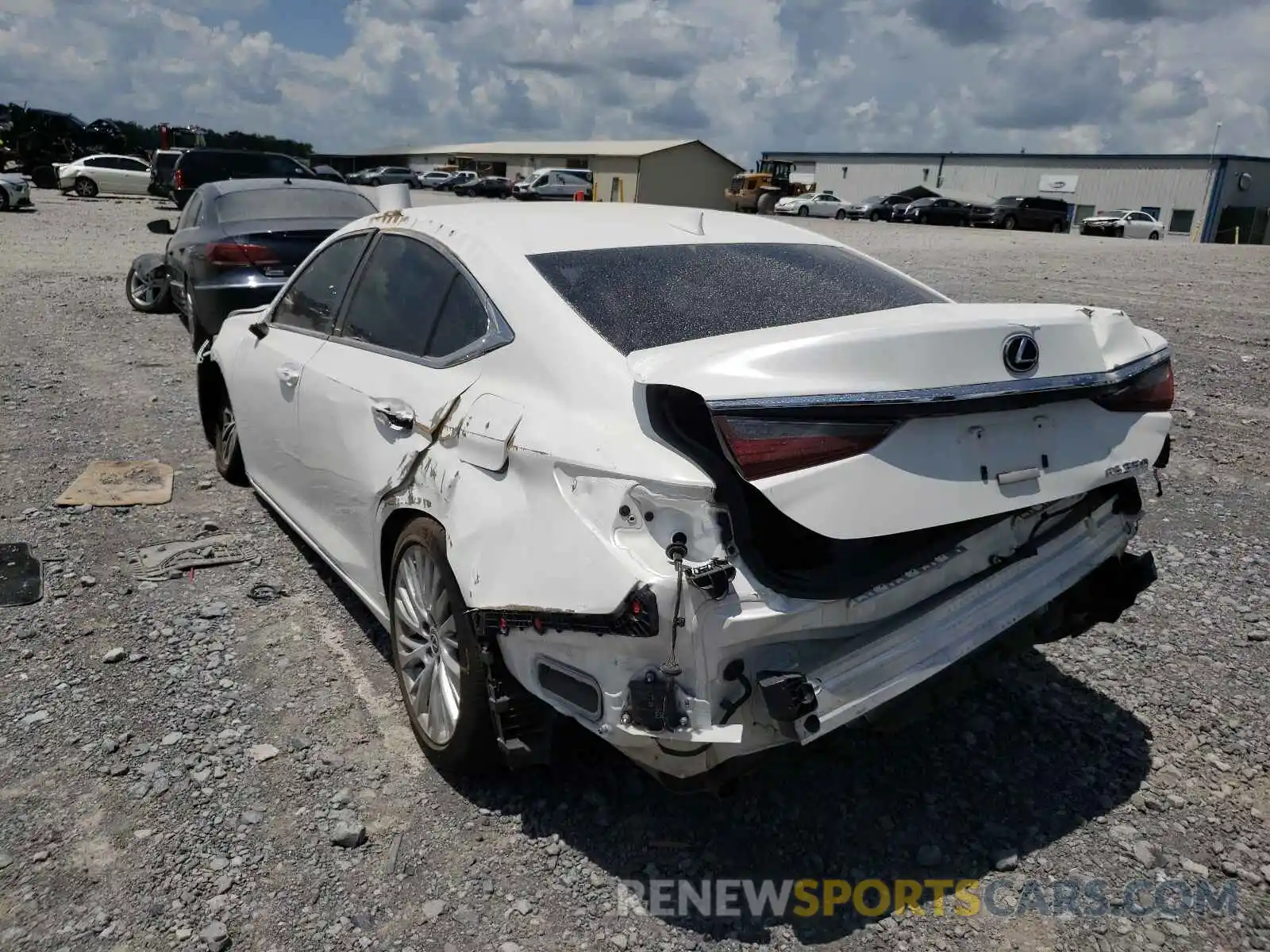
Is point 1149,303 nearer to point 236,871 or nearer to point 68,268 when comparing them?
point 236,871

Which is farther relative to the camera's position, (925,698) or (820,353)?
(925,698)

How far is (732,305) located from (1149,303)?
10.9 m

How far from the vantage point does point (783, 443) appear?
2227 mm

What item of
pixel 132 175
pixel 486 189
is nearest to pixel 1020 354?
pixel 132 175

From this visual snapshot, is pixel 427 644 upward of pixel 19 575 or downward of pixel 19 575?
upward

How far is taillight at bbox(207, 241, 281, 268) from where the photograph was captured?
796cm

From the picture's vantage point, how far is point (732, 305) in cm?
301

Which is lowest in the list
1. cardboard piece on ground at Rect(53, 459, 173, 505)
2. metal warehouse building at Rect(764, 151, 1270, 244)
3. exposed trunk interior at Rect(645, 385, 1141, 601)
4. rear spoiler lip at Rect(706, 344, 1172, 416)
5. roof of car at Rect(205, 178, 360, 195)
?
cardboard piece on ground at Rect(53, 459, 173, 505)

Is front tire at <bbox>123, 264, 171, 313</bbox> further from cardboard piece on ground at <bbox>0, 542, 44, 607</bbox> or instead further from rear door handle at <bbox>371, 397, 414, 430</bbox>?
rear door handle at <bbox>371, 397, 414, 430</bbox>

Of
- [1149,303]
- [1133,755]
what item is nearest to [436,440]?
[1133,755]

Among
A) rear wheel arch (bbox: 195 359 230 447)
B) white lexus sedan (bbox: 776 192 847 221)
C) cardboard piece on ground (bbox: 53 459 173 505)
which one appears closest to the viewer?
cardboard piece on ground (bbox: 53 459 173 505)

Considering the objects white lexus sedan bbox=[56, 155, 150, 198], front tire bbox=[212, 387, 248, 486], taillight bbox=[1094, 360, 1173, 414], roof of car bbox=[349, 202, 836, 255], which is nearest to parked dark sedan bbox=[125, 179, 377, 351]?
front tire bbox=[212, 387, 248, 486]

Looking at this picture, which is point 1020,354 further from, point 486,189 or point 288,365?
point 486,189

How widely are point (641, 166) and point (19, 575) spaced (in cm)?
5757
